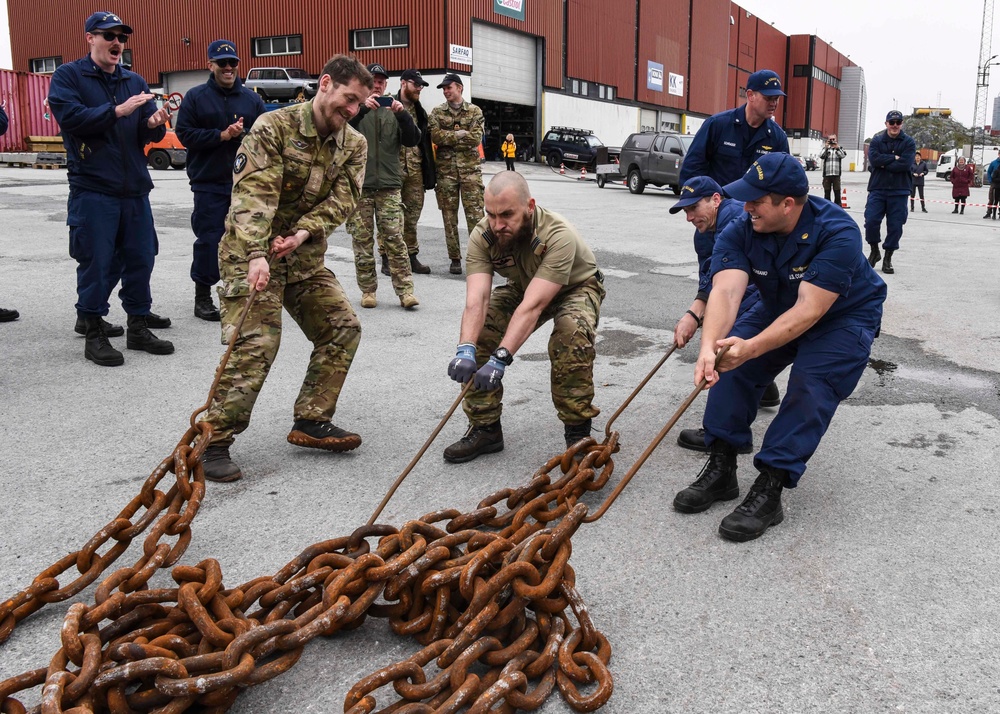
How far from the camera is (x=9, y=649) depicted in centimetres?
247

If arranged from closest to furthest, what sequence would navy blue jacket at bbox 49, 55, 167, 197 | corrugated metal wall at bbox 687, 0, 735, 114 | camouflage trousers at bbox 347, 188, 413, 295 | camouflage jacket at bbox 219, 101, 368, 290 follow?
1. camouflage jacket at bbox 219, 101, 368, 290
2. navy blue jacket at bbox 49, 55, 167, 197
3. camouflage trousers at bbox 347, 188, 413, 295
4. corrugated metal wall at bbox 687, 0, 735, 114

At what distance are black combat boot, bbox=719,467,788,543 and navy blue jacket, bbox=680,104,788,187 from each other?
9.15ft

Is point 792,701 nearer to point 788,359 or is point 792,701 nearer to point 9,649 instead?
point 788,359

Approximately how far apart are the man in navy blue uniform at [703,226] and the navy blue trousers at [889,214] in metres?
6.31

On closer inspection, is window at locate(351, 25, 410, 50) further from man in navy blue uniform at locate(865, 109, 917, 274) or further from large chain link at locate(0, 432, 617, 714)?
large chain link at locate(0, 432, 617, 714)

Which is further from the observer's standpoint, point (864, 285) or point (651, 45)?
point (651, 45)

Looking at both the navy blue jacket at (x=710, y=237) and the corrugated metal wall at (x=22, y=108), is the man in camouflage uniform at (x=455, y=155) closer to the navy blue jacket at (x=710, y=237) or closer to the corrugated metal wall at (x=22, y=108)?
the navy blue jacket at (x=710, y=237)

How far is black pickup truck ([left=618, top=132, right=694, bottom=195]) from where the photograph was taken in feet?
72.5

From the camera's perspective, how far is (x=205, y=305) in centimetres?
686

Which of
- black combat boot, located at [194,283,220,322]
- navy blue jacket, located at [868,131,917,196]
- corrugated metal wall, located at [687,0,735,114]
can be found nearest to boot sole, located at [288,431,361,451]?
black combat boot, located at [194,283,220,322]

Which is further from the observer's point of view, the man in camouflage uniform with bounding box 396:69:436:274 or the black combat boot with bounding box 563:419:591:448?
the man in camouflage uniform with bounding box 396:69:436:274

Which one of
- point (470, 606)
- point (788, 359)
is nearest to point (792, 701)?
point (470, 606)

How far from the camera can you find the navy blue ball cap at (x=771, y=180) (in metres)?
3.35

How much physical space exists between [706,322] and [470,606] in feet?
5.46
